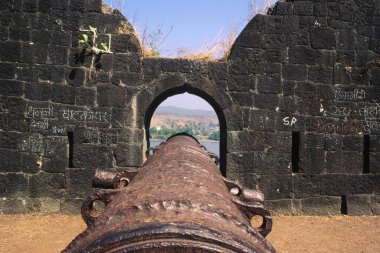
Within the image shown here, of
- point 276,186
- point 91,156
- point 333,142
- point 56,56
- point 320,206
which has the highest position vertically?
point 56,56

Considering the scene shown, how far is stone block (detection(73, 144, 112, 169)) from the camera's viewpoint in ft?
26.4

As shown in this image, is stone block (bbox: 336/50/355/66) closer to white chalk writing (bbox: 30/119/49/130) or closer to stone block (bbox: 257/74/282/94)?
stone block (bbox: 257/74/282/94)

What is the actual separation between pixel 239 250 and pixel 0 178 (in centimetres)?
A: 775

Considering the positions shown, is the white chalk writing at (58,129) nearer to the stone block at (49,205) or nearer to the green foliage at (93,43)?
the stone block at (49,205)

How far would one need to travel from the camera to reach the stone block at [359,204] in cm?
833

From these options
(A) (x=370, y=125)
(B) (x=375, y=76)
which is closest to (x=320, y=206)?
(A) (x=370, y=125)

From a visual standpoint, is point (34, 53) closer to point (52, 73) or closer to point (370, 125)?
point (52, 73)

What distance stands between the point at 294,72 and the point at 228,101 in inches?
56.9

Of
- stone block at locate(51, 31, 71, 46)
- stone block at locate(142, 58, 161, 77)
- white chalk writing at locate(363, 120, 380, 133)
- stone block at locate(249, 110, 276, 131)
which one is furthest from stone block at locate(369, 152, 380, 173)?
stone block at locate(51, 31, 71, 46)

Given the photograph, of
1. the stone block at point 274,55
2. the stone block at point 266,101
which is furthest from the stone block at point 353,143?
the stone block at point 274,55

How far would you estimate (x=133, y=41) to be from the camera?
8.20 metres

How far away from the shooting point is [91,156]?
8078 mm

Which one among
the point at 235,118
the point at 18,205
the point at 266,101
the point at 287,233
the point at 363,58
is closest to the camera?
the point at 287,233

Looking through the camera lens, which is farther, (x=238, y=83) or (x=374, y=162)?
(x=374, y=162)
